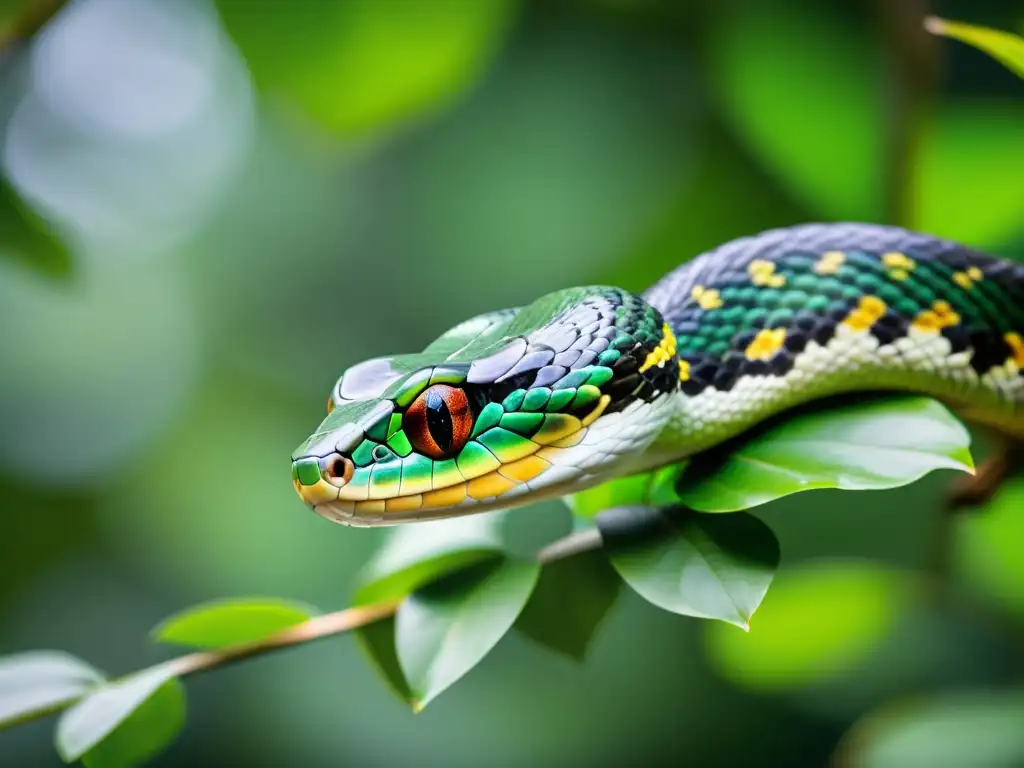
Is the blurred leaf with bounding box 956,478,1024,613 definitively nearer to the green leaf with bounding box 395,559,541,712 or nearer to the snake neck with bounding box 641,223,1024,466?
the snake neck with bounding box 641,223,1024,466

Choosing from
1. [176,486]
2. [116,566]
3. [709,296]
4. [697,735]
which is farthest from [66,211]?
[709,296]

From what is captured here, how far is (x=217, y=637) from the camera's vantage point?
32.7 inches

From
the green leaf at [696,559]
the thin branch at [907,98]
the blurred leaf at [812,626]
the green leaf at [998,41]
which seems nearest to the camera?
the green leaf at [696,559]

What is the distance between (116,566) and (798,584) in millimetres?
2358

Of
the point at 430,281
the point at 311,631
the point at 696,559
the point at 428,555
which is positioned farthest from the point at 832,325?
the point at 430,281

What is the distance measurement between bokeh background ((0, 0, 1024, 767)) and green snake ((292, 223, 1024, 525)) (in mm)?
452

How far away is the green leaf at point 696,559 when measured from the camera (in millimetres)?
634

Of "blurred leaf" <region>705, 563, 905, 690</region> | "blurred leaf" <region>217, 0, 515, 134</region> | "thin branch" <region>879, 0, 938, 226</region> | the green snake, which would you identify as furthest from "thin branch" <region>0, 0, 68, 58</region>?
"blurred leaf" <region>705, 563, 905, 690</region>

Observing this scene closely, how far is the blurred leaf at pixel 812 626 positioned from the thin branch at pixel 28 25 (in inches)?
53.6

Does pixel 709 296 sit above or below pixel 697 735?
above

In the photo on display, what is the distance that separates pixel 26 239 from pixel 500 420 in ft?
2.94

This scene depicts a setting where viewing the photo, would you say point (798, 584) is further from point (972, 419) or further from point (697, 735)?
point (697, 735)

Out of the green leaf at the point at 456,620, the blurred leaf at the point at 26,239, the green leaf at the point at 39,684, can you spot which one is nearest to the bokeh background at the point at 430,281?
the blurred leaf at the point at 26,239

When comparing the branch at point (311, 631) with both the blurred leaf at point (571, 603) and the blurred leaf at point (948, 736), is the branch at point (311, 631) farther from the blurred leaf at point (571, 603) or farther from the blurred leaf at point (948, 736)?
the blurred leaf at point (948, 736)
